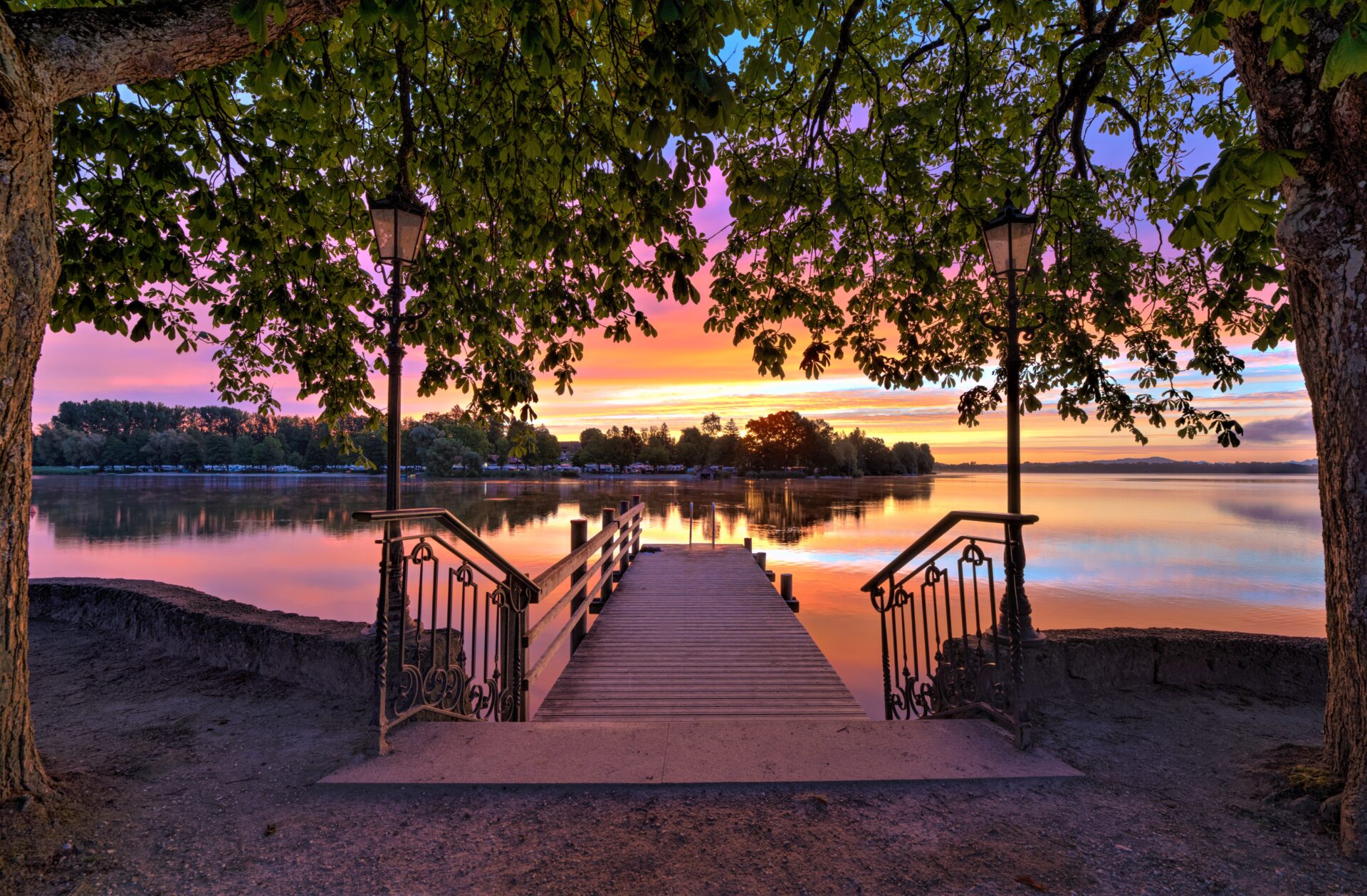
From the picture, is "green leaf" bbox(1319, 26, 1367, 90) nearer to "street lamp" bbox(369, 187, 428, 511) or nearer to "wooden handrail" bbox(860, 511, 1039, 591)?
"wooden handrail" bbox(860, 511, 1039, 591)

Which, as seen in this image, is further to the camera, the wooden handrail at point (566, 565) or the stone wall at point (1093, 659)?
the wooden handrail at point (566, 565)

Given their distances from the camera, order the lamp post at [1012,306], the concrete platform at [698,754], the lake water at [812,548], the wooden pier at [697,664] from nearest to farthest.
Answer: the concrete platform at [698,754] → the lamp post at [1012,306] → the wooden pier at [697,664] → the lake water at [812,548]

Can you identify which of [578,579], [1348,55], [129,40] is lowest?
[578,579]

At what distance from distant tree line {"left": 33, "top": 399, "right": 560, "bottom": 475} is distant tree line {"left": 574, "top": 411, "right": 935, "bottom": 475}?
41.0 ft

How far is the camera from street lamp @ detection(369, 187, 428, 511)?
140 inches

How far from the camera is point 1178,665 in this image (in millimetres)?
4211

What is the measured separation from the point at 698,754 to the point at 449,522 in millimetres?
2138

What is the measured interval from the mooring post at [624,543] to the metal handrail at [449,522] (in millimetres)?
5976

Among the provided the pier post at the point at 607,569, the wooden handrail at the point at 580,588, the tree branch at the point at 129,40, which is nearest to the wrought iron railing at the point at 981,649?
the wooden handrail at the point at 580,588

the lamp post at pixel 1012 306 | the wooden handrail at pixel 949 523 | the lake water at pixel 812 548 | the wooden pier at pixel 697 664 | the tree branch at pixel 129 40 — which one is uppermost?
the tree branch at pixel 129 40

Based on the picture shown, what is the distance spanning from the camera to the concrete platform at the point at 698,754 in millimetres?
2863

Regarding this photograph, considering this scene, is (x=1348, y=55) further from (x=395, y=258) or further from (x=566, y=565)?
(x=566, y=565)

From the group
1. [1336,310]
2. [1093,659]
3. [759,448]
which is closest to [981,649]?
[1093,659]

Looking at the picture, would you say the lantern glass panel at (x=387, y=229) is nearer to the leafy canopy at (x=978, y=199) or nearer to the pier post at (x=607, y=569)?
the leafy canopy at (x=978, y=199)
